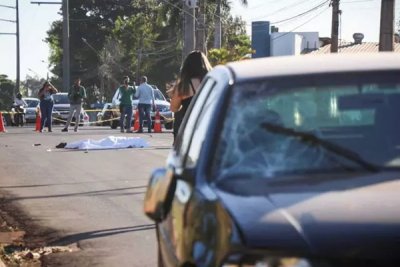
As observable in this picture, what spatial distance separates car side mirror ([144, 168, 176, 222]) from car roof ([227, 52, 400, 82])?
0.58m

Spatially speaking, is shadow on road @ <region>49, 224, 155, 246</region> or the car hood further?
shadow on road @ <region>49, 224, 155, 246</region>

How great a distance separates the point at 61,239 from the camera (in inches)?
327

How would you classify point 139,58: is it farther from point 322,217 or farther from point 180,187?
point 322,217

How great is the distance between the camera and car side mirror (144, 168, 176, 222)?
401cm

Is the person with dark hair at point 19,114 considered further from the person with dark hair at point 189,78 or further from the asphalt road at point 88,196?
the person with dark hair at point 189,78

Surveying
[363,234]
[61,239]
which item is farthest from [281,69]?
[61,239]

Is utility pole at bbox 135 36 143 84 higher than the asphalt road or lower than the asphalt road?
higher

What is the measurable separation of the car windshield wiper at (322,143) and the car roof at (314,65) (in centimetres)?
28

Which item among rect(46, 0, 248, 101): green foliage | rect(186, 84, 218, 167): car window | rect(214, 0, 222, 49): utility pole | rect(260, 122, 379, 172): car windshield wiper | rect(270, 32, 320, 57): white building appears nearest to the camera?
rect(260, 122, 379, 172): car windshield wiper

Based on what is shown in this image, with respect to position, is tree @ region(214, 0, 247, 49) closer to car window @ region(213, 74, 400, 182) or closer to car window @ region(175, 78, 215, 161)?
car window @ region(175, 78, 215, 161)

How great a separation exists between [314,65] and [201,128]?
2.10 ft

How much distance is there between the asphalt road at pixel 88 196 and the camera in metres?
7.73

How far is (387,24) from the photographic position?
1756 centimetres

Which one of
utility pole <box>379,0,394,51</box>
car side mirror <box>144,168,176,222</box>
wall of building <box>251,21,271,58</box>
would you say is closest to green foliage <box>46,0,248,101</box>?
wall of building <box>251,21,271,58</box>
